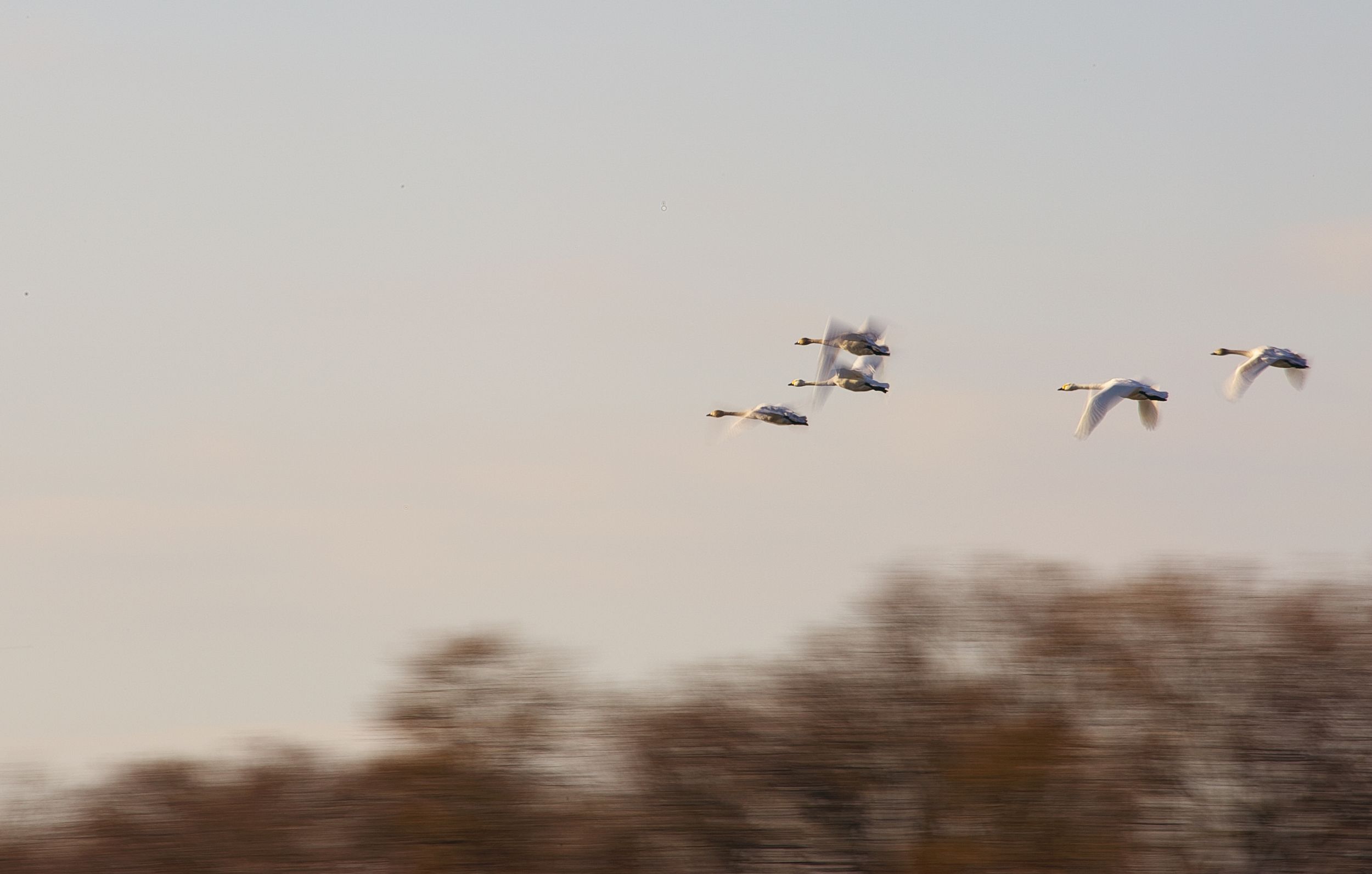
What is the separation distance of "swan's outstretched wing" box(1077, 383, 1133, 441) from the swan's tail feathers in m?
1.23

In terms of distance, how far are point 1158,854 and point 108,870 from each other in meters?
14.2

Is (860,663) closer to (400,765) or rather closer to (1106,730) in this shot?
(1106,730)

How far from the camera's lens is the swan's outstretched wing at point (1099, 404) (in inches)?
1131

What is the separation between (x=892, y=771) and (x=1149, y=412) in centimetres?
777

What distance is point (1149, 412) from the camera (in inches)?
1240

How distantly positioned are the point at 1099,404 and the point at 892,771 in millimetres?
6440

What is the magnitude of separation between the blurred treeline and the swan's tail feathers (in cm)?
282

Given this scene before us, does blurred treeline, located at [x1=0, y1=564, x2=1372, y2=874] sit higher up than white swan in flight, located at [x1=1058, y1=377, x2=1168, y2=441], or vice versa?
white swan in flight, located at [x1=1058, y1=377, x2=1168, y2=441]

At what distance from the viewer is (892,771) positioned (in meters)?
27.8

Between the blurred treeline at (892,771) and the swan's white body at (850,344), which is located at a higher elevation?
the swan's white body at (850,344)

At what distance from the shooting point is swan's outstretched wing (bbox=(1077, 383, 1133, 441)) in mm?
28719

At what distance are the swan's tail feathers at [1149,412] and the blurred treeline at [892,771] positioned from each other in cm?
282

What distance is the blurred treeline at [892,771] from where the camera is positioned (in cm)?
2628

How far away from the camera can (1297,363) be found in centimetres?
3134
